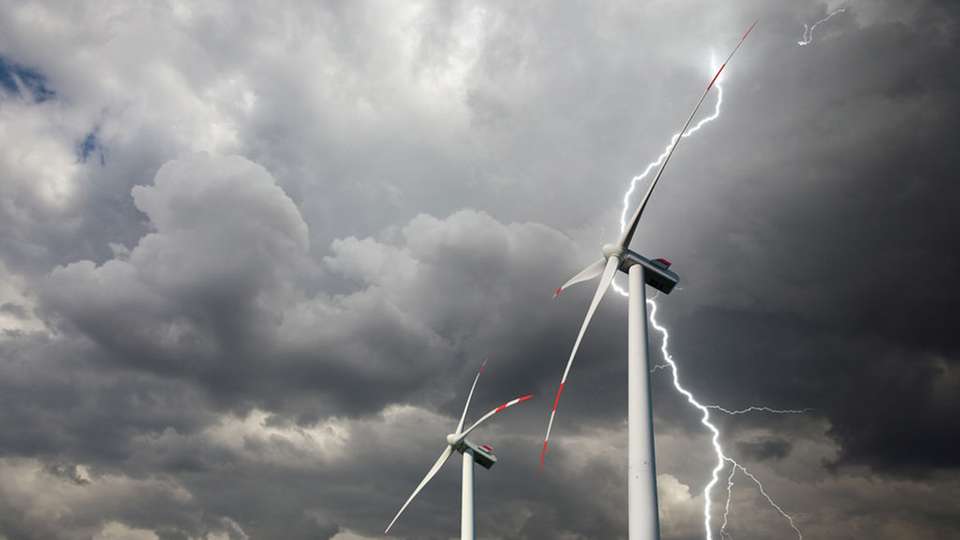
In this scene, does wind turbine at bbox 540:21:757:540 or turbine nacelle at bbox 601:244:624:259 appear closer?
wind turbine at bbox 540:21:757:540

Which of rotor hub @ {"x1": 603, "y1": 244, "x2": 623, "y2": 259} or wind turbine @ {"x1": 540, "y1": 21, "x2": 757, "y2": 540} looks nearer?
wind turbine @ {"x1": 540, "y1": 21, "x2": 757, "y2": 540}

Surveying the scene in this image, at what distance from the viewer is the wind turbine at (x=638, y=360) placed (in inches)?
1403

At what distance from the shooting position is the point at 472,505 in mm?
89375

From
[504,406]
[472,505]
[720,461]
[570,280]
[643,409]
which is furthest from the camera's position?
[472,505]

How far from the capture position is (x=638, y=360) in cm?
4025

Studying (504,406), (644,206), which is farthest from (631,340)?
(504,406)

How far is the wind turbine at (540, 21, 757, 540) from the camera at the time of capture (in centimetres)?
3562

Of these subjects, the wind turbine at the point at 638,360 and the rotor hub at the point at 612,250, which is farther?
the rotor hub at the point at 612,250

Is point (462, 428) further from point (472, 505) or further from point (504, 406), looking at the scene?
point (504, 406)

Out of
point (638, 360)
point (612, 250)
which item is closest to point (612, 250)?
point (612, 250)

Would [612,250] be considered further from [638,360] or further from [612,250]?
[638,360]

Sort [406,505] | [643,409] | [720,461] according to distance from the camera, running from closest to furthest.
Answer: [643,409], [720,461], [406,505]

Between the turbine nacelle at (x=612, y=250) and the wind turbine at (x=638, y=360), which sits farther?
the turbine nacelle at (x=612, y=250)

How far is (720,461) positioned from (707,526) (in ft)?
17.6
